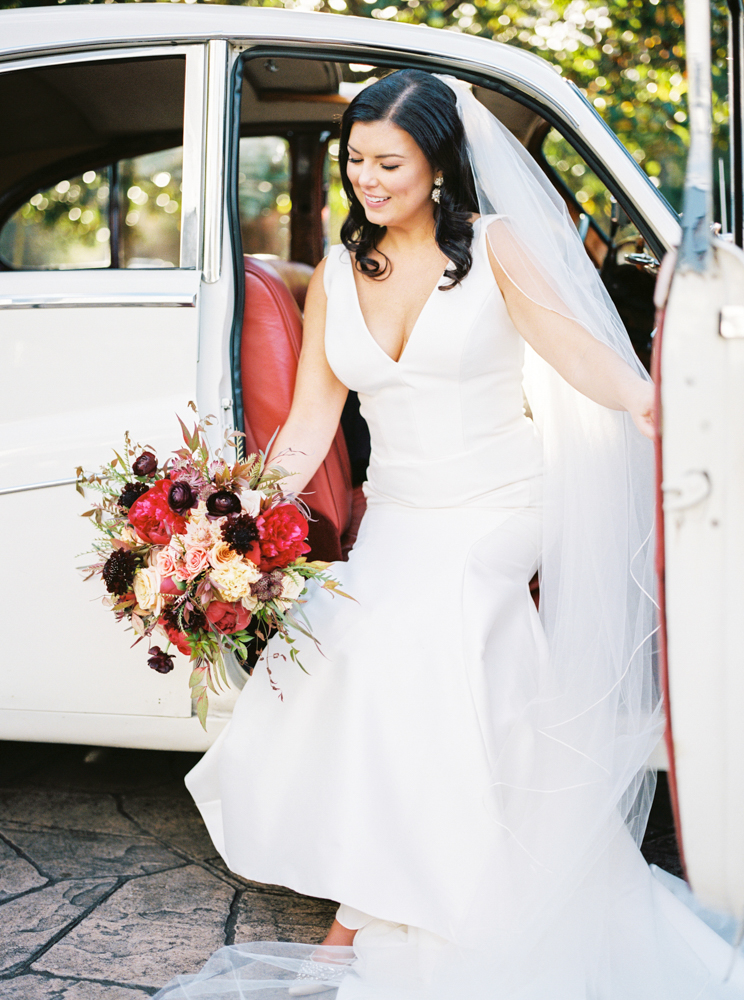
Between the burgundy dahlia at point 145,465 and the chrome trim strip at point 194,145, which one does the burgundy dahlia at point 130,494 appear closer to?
the burgundy dahlia at point 145,465

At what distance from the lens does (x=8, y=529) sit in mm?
2203

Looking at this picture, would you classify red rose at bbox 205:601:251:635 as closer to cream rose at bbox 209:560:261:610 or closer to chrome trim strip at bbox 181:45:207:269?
cream rose at bbox 209:560:261:610

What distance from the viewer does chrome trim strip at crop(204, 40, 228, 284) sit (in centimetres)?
220

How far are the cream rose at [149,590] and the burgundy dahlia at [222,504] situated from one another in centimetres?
16

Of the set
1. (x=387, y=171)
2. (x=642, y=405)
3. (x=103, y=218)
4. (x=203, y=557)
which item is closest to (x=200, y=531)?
(x=203, y=557)

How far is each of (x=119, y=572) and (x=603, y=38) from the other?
5.47m

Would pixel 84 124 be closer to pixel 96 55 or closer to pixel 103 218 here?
pixel 96 55

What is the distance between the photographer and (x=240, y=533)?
1.76 metres

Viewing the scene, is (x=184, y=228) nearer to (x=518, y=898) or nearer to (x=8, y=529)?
(x=8, y=529)

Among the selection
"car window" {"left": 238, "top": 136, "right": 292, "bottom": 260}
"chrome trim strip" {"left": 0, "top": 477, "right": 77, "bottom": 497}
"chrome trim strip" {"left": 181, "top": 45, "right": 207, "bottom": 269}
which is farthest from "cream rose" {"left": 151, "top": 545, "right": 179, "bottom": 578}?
"car window" {"left": 238, "top": 136, "right": 292, "bottom": 260}

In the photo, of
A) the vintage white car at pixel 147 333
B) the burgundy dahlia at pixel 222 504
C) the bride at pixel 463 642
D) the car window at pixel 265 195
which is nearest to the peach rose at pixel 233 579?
the burgundy dahlia at pixel 222 504

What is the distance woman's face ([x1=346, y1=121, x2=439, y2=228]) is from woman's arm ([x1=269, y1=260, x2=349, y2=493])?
0.26 meters

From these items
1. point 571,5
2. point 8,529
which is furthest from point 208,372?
point 571,5

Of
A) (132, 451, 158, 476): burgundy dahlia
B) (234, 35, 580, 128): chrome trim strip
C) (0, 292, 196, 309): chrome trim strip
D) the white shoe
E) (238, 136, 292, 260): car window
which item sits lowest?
the white shoe
